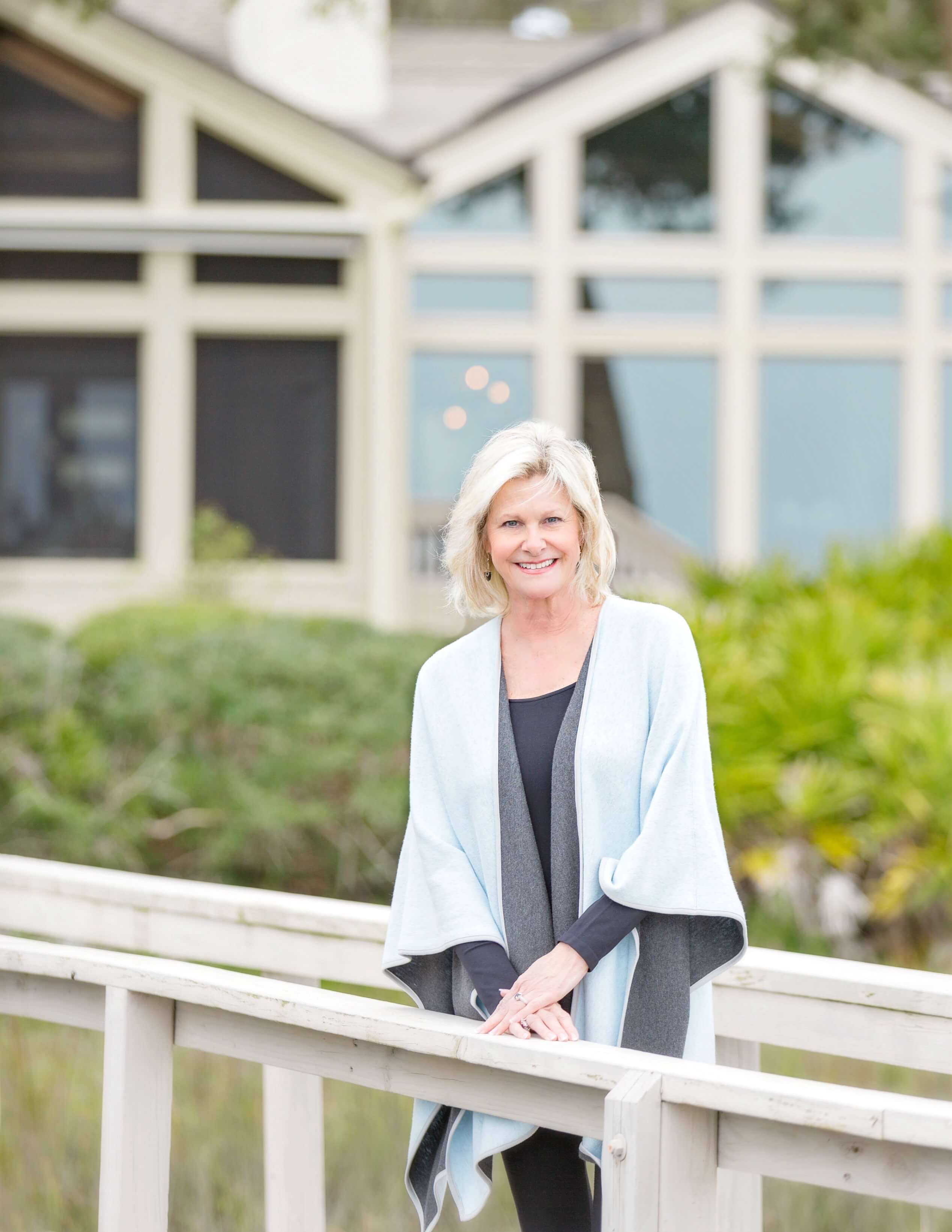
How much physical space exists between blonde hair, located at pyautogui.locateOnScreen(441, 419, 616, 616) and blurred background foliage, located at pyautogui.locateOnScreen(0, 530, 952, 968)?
425cm

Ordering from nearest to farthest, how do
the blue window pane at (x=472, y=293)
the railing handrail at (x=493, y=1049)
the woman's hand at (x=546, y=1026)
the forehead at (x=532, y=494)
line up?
→ the railing handrail at (x=493, y=1049) < the woman's hand at (x=546, y=1026) < the forehead at (x=532, y=494) < the blue window pane at (x=472, y=293)

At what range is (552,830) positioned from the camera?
2090 millimetres

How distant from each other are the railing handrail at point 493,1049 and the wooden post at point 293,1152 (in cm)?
64

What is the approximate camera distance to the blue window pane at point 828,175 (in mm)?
13375

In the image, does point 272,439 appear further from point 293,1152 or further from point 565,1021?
point 565,1021

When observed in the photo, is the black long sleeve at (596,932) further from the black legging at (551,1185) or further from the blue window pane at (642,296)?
the blue window pane at (642,296)

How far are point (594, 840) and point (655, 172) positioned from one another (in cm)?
1231

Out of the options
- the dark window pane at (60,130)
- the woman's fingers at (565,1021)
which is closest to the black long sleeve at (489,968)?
the woman's fingers at (565,1021)

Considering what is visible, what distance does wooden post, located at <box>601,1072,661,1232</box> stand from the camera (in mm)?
1590

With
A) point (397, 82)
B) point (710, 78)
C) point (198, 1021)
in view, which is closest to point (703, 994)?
point (198, 1021)

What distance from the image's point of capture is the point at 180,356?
12.3m

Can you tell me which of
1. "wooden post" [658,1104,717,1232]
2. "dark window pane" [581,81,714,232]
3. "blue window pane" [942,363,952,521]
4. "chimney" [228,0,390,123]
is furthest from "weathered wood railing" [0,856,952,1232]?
"blue window pane" [942,363,952,521]

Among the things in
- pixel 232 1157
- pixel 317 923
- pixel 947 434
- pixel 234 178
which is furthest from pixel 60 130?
pixel 317 923

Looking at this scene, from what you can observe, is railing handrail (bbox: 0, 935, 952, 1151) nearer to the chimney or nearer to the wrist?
the wrist
